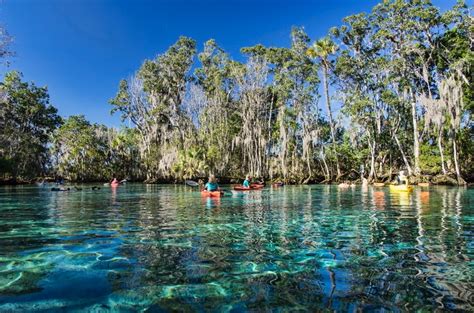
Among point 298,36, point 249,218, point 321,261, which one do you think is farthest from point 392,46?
point 321,261

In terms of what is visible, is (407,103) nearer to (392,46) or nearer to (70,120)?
(392,46)

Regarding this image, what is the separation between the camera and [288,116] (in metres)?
52.2

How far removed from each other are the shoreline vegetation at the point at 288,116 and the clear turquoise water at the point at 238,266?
31.4 m

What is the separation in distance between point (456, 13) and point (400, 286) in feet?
135

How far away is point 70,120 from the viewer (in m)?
66.8

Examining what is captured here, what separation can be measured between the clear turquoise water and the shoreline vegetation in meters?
31.4

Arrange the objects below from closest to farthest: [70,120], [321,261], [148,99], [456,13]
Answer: [321,261], [456,13], [148,99], [70,120]

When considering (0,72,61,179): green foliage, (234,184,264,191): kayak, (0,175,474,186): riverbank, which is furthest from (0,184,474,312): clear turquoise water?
(0,72,61,179): green foliage

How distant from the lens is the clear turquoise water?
4.67m

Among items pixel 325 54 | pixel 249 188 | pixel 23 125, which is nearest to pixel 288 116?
pixel 325 54

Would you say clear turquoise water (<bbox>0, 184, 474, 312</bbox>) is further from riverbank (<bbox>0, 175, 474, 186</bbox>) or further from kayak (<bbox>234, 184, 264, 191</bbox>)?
riverbank (<bbox>0, 175, 474, 186</bbox>)

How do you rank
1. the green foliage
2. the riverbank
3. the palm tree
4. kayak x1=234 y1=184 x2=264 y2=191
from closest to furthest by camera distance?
kayak x1=234 y1=184 x2=264 y2=191 < the riverbank < the palm tree < the green foliage

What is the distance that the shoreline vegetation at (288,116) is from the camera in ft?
130

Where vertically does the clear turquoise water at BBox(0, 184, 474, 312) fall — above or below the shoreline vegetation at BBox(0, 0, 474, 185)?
below
